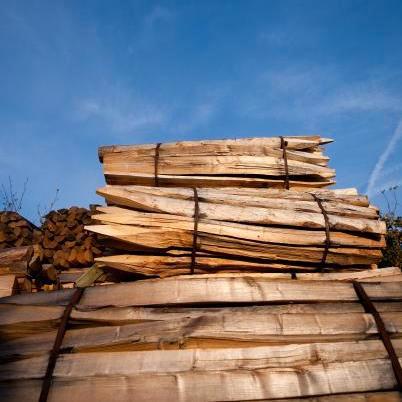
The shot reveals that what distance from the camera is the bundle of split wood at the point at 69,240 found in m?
5.45

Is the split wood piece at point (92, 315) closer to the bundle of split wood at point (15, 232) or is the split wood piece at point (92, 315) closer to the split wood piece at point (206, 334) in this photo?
the split wood piece at point (206, 334)

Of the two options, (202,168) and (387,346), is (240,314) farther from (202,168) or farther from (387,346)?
(202,168)

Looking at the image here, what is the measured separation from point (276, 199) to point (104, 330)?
2.00 meters

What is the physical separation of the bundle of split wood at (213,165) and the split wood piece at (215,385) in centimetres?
214

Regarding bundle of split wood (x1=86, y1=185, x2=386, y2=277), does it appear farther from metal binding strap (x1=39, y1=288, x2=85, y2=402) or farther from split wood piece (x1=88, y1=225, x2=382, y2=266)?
metal binding strap (x1=39, y1=288, x2=85, y2=402)

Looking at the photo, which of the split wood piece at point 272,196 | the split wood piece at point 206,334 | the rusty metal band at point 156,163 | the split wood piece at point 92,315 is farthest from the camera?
the rusty metal band at point 156,163

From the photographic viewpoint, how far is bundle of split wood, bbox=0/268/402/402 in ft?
A: 8.11

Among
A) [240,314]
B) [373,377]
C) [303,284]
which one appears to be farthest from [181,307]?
[373,377]

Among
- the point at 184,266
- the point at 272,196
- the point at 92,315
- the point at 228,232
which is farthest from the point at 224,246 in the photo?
the point at 92,315

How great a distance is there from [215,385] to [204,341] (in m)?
0.33

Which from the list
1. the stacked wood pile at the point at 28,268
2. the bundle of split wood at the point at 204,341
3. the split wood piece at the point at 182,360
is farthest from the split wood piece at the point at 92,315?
the stacked wood pile at the point at 28,268

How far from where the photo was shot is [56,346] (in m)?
2.67

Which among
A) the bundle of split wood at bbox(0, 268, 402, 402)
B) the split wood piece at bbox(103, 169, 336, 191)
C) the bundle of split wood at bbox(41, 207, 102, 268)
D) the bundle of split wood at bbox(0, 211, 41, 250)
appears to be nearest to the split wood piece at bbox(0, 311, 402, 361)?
the bundle of split wood at bbox(0, 268, 402, 402)

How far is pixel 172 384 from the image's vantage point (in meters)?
2.45
